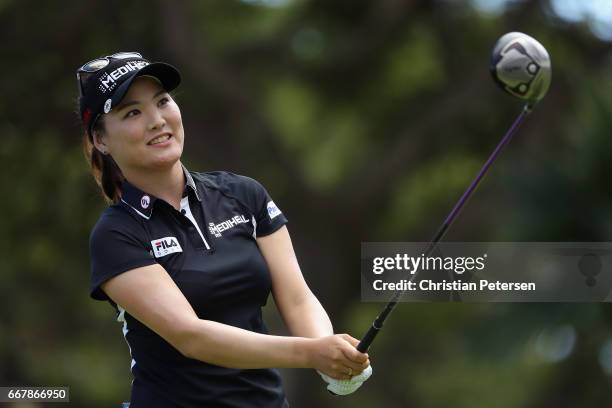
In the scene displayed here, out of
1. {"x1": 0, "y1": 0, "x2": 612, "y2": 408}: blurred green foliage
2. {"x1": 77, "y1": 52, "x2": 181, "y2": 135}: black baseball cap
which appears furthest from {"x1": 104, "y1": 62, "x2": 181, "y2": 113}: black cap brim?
{"x1": 0, "y1": 0, "x2": 612, "y2": 408}: blurred green foliage

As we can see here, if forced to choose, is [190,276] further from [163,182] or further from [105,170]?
[105,170]

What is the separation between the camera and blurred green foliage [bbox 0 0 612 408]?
16.8 metres

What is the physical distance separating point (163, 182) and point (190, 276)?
42 cm

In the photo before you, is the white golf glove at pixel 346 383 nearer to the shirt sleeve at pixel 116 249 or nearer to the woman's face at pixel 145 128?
the shirt sleeve at pixel 116 249

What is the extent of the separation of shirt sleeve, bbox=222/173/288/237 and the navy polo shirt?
0.29 feet

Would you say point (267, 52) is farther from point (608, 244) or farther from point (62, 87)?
point (608, 244)

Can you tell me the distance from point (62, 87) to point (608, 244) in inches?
350

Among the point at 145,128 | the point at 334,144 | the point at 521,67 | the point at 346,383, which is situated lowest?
the point at 334,144

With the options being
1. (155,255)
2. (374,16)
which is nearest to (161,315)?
(155,255)

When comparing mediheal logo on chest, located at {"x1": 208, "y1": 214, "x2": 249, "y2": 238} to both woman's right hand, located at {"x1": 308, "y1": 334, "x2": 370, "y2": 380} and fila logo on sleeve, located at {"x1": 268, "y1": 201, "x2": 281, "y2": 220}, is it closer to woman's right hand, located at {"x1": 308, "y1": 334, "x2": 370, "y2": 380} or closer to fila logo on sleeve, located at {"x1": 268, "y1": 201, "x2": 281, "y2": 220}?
fila logo on sleeve, located at {"x1": 268, "y1": 201, "x2": 281, "y2": 220}

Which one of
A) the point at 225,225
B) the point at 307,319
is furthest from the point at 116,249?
the point at 307,319

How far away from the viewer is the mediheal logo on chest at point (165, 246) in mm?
4473

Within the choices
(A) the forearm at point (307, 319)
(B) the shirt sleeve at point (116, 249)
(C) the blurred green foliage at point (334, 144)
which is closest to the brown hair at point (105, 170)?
(B) the shirt sleeve at point (116, 249)

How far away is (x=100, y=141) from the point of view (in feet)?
15.9
